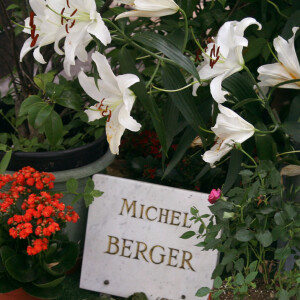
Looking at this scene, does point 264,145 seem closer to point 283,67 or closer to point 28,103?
point 283,67

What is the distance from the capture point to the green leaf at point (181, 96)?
1.23m

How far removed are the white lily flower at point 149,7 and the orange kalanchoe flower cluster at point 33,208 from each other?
0.52m

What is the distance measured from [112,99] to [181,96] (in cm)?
14

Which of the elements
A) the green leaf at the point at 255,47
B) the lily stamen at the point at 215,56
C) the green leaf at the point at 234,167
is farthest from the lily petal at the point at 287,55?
the green leaf at the point at 255,47

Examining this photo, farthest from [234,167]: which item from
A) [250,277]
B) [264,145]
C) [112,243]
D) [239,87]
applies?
[112,243]

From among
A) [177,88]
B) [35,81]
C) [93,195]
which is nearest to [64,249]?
[93,195]

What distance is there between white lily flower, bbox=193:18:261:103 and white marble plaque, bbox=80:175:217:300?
1.41 feet

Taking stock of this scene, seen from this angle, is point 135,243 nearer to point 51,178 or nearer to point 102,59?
point 51,178

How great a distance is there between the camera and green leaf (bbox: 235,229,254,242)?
1183 millimetres

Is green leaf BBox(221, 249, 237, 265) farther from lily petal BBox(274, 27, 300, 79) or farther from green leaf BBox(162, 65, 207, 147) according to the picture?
lily petal BBox(274, 27, 300, 79)

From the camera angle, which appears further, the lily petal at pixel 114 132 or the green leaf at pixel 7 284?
the green leaf at pixel 7 284

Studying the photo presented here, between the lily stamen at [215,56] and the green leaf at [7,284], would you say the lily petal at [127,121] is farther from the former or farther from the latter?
the green leaf at [7,284]

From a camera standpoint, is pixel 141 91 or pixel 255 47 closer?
pixel 141 91

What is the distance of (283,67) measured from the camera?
1231 millimetres
